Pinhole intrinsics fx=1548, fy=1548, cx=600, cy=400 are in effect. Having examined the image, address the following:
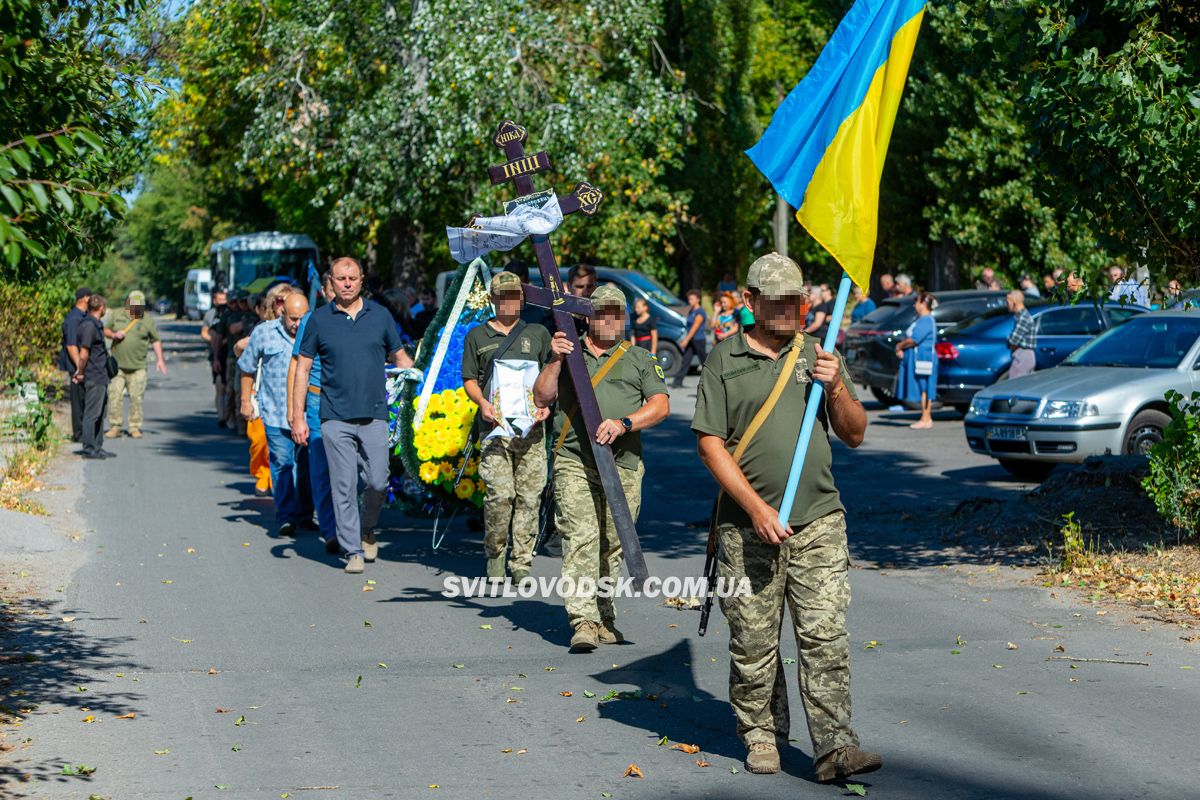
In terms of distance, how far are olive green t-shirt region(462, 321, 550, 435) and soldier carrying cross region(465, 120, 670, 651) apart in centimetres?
122

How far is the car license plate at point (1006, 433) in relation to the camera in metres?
14.8

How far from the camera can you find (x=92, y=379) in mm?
17812

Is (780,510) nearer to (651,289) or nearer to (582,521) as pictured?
(582,521)

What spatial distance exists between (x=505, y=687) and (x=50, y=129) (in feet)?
10.4

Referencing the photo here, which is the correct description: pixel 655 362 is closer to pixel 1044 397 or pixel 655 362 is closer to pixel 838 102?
pixel 838 102

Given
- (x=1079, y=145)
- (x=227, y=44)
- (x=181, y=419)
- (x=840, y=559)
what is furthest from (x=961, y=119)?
(x=840, y=559)

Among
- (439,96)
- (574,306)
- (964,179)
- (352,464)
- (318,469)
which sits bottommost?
(318,469)

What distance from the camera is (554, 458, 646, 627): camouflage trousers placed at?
7930mm

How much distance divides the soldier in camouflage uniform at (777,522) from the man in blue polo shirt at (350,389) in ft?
16.0

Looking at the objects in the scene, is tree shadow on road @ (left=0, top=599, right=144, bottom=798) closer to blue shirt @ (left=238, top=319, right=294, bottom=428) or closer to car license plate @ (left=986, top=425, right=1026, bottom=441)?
blue shirt @ (left=238, top=319, right=294, bottom=428)

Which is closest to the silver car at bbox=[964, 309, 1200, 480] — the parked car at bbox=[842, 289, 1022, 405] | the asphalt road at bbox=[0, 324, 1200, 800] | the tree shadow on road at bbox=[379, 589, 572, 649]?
the asphalt road at bbox=[0, 324, 1200, 800]

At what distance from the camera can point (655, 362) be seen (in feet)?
27.1

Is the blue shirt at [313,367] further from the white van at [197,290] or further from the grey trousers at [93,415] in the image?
the white van at [197,290]

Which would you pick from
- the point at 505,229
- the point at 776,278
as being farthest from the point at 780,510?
the point at 505,229
